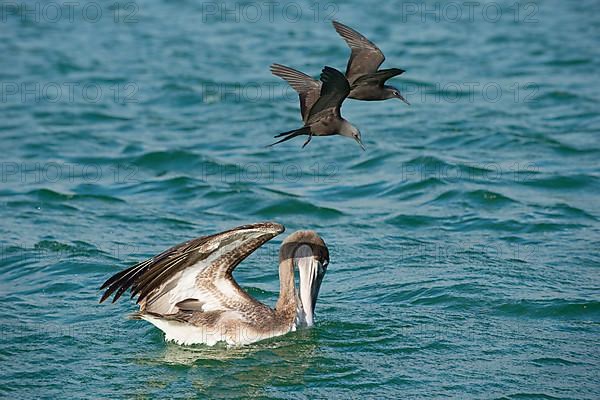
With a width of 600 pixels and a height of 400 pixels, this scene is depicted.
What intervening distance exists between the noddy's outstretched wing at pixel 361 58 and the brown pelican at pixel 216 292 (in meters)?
1.89

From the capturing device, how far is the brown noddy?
10602mm

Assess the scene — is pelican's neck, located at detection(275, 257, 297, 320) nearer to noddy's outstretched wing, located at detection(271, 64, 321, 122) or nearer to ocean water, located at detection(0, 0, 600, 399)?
ocean water, located at detection(0, 0, 600, 399)

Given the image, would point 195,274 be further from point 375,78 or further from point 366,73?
point 366,73

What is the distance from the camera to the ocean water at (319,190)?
31.8 ft

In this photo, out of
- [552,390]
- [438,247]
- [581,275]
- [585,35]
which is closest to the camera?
[552,390]

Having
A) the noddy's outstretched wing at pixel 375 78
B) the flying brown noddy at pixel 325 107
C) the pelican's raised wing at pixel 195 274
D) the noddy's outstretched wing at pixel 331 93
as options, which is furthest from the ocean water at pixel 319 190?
the noddy's outstretched wing at pixel 375 78

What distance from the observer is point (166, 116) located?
20.0 m

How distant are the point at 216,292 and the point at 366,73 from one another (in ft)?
8.77

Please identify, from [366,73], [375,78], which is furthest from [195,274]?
[366,73]

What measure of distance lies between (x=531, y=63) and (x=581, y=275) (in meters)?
11.7

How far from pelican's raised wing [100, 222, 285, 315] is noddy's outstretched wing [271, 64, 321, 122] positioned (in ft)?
6.25

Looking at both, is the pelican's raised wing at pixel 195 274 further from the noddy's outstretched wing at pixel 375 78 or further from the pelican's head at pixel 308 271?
the noddy's outstretched wing at pixel 375 78

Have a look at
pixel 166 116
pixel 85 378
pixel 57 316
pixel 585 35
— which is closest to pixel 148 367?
pixel 85 378

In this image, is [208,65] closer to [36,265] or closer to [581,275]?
[36,265]
